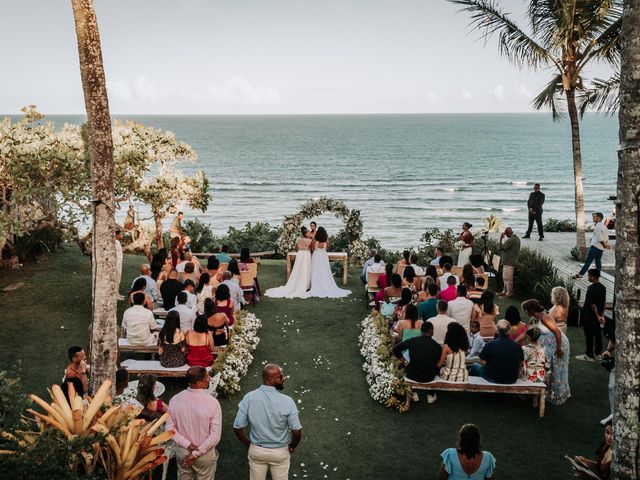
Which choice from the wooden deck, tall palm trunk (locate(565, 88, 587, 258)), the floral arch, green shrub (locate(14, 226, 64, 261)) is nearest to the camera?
the wooden deck

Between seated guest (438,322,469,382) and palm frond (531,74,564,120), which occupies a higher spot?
palm frond (531,74,564,120)

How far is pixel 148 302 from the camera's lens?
1103 centimetres

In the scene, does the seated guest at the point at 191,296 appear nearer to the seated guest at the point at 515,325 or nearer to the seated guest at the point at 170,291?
the seated guest at the point at 170,291

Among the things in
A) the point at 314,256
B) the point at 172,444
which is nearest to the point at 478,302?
the point at 314,256

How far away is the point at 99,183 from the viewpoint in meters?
6.33

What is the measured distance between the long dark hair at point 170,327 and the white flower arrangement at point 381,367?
3355 millimetres

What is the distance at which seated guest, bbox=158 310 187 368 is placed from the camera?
920cm

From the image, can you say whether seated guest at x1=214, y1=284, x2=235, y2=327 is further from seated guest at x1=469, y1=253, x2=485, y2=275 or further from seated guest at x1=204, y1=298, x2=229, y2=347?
seated guest at x1=469, y1=253, x2=485, y2=275

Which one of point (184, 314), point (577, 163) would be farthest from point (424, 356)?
point (577, 163)

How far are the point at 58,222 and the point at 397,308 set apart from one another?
7.51 m

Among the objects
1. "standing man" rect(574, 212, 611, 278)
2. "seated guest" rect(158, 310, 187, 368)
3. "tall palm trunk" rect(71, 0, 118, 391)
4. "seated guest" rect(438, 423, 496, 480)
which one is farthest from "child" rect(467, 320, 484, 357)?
"tall palm trunk" rect(71, 0, 118, 391)

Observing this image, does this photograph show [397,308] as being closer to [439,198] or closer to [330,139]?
[439,198]

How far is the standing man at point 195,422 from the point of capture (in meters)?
6.12

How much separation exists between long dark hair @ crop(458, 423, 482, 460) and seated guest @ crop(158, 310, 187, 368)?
5.02m
